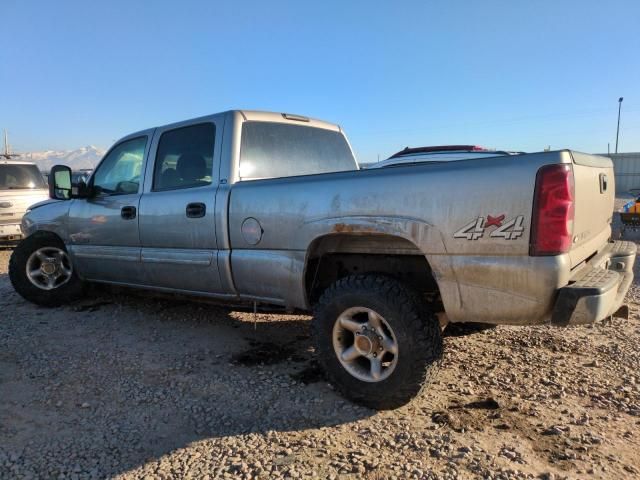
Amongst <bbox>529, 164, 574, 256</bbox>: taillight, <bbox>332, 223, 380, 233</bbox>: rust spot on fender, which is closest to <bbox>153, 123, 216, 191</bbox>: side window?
<bbox>332, 223, 380, 233</bbox>: rust spot on fender

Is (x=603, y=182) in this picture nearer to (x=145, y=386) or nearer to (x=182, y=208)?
(x=182, y=208)

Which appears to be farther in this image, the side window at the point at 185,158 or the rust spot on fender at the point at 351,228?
the side window at the point at 185,158

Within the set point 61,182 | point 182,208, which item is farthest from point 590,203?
point 61,182

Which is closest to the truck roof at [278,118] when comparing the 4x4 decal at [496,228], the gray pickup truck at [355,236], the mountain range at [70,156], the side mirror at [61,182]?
the gray pickup truck at [355,236]

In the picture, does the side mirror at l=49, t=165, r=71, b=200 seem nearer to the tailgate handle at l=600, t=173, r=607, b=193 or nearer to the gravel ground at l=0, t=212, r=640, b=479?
the gravel ground at l=0, t=212, r=640, b=479

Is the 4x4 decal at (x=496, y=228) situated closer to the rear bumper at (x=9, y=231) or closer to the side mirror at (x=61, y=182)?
the side mirror at (x=61, y=182)

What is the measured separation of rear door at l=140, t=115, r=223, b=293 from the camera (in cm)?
388

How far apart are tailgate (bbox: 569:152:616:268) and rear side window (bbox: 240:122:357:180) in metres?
2.35

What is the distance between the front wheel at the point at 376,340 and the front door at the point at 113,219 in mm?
2252

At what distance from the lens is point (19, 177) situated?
9.80 meters

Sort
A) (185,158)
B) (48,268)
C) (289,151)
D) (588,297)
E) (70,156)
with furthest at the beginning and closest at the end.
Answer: (70,156)
(48,268)
(289,151)
(185,158)
(588,297)

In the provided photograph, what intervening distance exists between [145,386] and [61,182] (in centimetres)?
282

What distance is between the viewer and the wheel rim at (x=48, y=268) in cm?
550

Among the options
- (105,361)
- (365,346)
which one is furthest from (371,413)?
(105,361)
